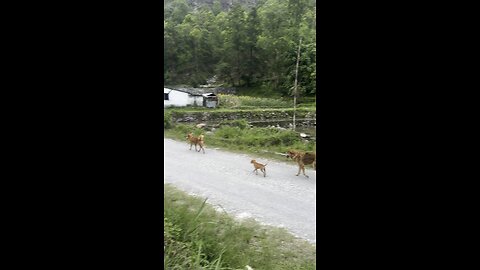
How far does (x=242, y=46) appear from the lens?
786 centimetres

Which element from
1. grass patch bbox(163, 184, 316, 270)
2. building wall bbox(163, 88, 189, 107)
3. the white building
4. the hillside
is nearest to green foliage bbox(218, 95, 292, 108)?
the white building

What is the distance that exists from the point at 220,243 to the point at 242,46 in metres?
5.49

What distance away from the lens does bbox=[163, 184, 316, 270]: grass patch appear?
2.45 meters

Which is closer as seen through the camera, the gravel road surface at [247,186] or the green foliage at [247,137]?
the gravel road surface at [247,186]

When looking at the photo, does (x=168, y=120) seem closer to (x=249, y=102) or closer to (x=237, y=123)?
(x=237, y=123)

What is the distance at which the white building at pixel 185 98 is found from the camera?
7188 millimetres

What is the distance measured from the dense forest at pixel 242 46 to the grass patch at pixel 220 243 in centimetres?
406

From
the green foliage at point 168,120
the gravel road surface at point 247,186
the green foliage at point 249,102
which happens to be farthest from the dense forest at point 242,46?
the gravel road surface at point 247,186

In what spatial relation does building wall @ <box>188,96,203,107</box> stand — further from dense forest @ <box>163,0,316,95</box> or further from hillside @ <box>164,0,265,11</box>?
hillside @ <box>164,0,265,11</box>

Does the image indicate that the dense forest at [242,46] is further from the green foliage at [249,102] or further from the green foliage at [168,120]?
the green foliage at [168,120]

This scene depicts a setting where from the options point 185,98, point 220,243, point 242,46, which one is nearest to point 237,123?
point 185,98
